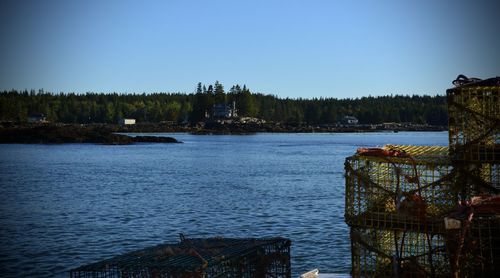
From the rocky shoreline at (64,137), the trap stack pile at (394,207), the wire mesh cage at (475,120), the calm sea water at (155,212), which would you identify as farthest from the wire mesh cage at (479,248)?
the rocky shoreline at (64,137)

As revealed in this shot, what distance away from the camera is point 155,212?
2958 cm

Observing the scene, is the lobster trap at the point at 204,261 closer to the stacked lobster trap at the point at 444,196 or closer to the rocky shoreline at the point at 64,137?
the stacked lobster trap at the point at 444,196

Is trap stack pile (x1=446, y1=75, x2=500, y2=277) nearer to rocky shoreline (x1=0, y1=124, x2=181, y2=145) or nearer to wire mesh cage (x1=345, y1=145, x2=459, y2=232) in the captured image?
wire mesh cage (x1=345, y1=145, x2=459, y2=232)

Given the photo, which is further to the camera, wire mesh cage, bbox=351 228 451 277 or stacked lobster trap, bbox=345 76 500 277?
wire mesh cage, bbox=351 228 451 277

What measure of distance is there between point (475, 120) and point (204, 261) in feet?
13.1

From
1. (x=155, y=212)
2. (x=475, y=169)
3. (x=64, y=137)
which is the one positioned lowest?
(x=155, y=212)

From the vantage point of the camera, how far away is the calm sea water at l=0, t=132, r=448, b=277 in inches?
770

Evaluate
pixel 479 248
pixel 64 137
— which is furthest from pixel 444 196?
pixel 64 137

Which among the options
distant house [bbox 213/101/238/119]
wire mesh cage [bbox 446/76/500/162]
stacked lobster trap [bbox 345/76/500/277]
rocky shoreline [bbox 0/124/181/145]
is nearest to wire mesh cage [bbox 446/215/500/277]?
stacked lobster trap [bbox 345/76/500/277]

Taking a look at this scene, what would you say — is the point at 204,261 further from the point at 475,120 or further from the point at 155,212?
the point at 155,212

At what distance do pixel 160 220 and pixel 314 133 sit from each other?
558 feet

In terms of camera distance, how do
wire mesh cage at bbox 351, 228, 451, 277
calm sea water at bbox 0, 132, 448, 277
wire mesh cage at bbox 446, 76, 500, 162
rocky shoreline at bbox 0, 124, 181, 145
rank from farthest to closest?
rocky shoreline at bbox 0, 124, 181, 145
calm sea water at bbox 0, 132, 448, 277
wire mesh cage at bbox 351, 228, 451, 277
wire mesh cage at bbox 446, 76, 500, 162

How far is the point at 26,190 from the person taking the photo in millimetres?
41031

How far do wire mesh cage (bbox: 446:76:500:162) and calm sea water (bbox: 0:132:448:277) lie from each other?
993 centimetres
